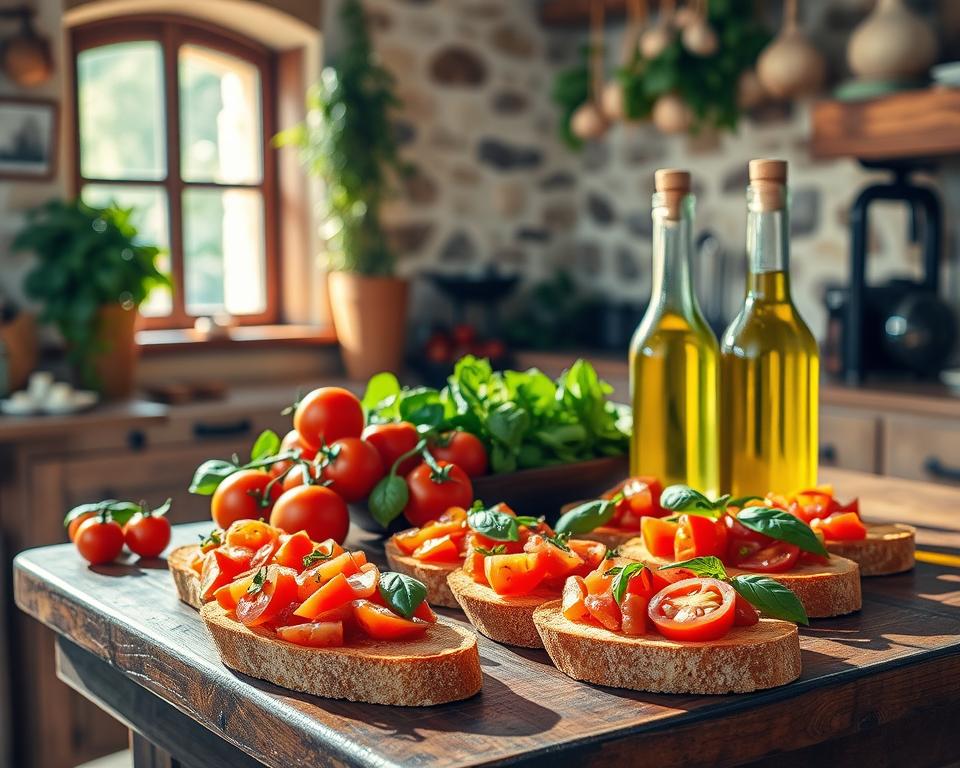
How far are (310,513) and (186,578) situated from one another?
20cm

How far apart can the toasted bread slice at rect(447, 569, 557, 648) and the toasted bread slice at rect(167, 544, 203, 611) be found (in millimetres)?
292

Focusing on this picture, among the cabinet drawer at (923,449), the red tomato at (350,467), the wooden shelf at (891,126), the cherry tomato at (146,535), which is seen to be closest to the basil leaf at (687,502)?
the red tomato at (350,467)

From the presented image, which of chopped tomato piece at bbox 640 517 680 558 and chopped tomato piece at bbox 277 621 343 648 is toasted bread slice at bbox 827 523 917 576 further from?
Result: chopped tomato piece at bbox 277 621 343 648

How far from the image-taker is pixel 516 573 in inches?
48.5

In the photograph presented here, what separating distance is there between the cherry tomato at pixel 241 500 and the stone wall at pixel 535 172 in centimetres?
304

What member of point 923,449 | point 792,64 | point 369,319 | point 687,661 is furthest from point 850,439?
point 687,661


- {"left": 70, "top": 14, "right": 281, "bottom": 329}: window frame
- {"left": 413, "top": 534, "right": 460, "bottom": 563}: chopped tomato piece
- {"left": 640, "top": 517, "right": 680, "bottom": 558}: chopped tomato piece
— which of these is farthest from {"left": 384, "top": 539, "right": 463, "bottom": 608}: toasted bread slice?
{"left": 70, "top": 14, "right": 281, "bottom": 329}: window frame

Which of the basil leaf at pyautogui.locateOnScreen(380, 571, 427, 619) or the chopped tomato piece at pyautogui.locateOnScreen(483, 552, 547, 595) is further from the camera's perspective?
the chopped tomato piece at pyautogui.locateOnScreen(483, 552, 547, 595)

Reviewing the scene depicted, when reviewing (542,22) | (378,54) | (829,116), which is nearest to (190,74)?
(378,54)

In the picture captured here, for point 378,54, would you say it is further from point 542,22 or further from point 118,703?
point 118,703

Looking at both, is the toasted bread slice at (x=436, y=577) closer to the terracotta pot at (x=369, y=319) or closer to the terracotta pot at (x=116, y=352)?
the terracotta pot at (x=116, y=352)

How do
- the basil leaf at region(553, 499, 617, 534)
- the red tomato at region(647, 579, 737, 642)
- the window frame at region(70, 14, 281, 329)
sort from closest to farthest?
the red tomato at region(647, 579, 737, 642), the basil leaf at region(553, 499, 617, 534), the window frame at region(70, 14, 281, 329)

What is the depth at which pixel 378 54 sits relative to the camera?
4.61 m

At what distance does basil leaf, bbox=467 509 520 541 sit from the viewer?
1.28 metres
